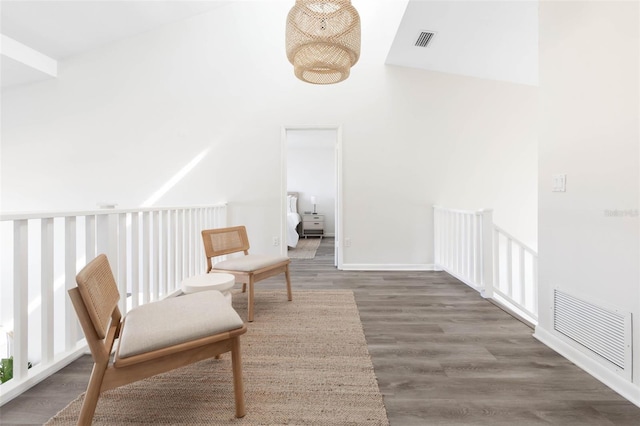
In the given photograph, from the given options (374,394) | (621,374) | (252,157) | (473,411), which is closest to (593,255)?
(621,374)

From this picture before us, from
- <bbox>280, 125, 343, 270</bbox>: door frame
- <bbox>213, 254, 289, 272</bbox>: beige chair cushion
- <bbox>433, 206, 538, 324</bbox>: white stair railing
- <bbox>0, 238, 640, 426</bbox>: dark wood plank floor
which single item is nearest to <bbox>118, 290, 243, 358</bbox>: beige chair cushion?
<bbox>0, 238, 640, 426</bbox>: dark wood plank floor

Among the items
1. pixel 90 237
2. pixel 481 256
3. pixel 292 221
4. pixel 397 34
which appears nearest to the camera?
pixel 90 237

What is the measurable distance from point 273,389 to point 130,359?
0.65 metres

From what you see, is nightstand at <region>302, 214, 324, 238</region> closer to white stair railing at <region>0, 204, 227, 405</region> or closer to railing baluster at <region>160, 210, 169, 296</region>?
white stair railing at <region>0, 204, 227, 405</region>

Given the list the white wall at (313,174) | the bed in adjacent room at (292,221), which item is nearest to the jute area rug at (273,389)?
the bed in adjacent room at (292,221)

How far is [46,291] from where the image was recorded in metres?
1.42

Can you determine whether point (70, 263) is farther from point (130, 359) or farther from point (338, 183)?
point (338, 183)

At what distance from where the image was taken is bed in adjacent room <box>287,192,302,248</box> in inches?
207

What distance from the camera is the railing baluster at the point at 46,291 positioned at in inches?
55.5

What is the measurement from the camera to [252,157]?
3705mm

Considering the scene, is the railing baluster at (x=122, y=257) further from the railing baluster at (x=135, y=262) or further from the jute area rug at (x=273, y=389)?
the jute area rug at (x=273, y=389)

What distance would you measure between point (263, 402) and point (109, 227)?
1426 mm

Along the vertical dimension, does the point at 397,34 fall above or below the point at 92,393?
above

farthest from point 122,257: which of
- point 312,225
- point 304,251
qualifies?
point 312,225
